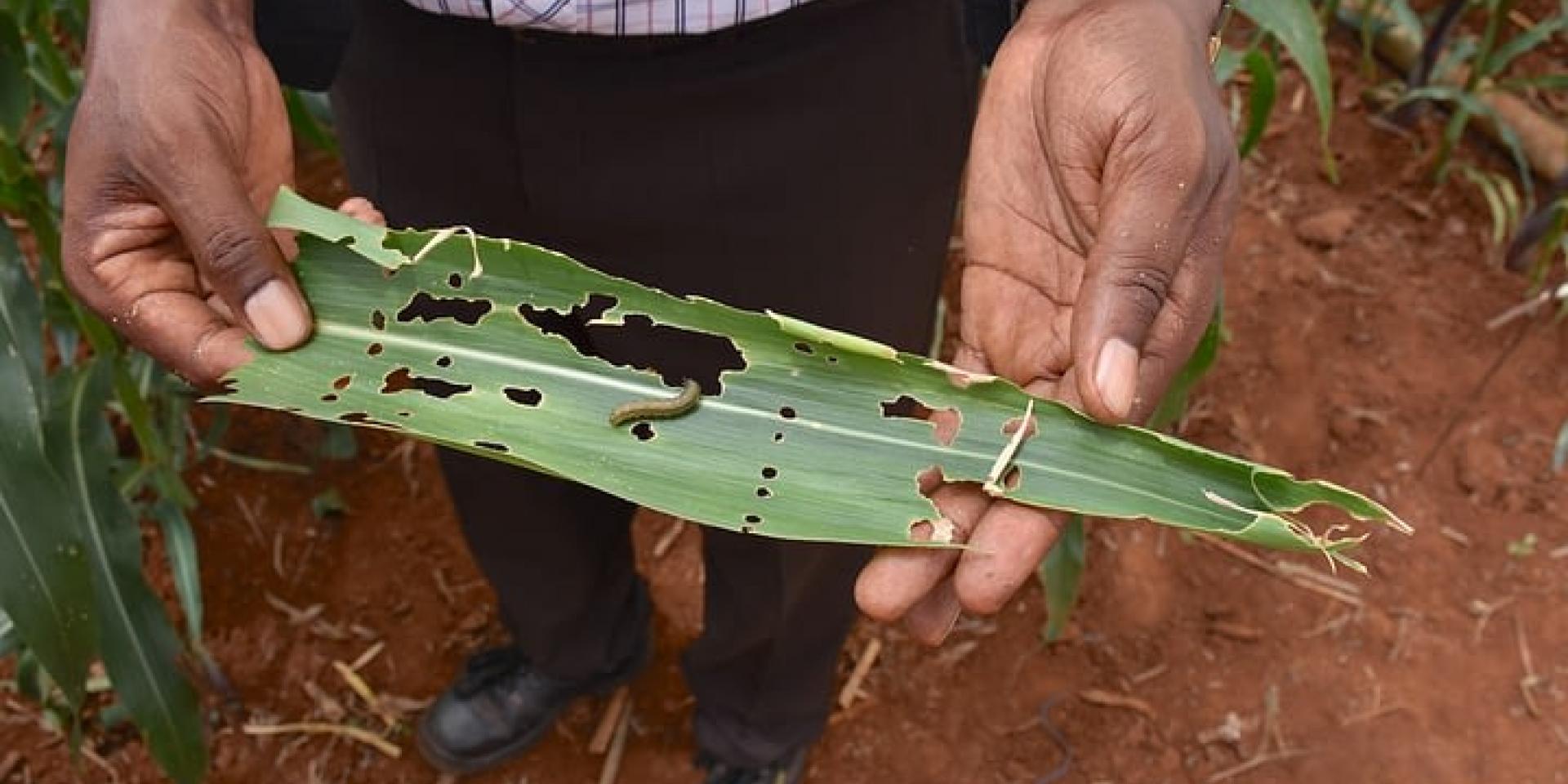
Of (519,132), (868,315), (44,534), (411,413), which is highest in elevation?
(519,132)

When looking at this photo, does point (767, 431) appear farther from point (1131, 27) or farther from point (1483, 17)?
point (1483, 17)

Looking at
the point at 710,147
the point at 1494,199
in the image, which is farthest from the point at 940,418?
the point at 1494,199

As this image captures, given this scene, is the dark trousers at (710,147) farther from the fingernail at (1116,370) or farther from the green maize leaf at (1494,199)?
the green maize leaf at (1494,199)

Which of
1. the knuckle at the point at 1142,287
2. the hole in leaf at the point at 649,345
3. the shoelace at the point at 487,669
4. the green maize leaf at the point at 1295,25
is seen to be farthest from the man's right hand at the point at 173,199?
the green maize leaf at the point at 1295,25

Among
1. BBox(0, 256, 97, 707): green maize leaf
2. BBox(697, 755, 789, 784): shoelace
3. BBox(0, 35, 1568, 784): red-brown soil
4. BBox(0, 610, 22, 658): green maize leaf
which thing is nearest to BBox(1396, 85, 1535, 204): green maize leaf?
BBox(0, 35, 1568, 784): red-brown soil

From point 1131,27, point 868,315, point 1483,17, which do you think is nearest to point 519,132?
point 868,315

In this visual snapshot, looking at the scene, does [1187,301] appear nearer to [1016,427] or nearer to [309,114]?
[1016,427]
